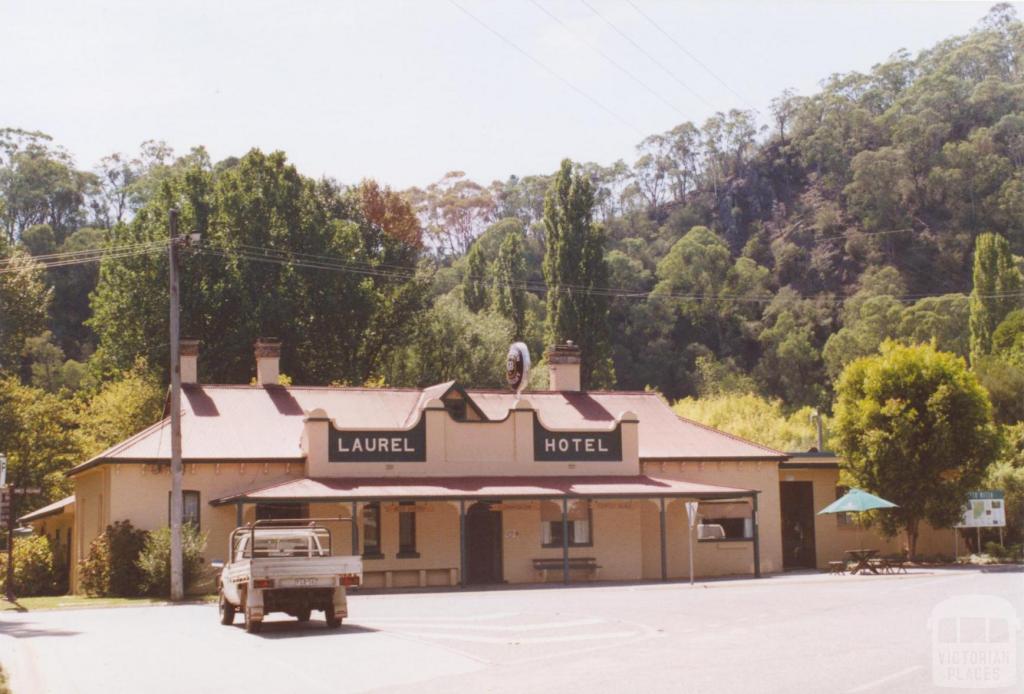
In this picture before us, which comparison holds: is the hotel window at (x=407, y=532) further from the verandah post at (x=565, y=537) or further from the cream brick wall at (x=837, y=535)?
the cream brick wall at (x=837, y=535)

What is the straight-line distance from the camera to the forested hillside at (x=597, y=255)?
58531 mm

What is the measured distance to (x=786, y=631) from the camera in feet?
58.7

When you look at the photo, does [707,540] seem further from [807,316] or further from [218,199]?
[807,316]

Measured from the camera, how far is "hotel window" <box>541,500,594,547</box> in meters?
38.4

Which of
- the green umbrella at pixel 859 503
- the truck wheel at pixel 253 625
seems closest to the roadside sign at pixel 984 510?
the green umbrella at pixel 859 503

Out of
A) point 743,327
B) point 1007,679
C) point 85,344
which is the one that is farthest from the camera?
point 743,327

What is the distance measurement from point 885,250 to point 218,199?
70.0m

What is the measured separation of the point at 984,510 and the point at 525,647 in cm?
2749

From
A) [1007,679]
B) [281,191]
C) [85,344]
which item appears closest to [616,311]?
[85,344]

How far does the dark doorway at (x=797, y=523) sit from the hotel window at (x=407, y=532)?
1379 centimetres

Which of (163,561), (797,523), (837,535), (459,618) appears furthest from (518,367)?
(459,618)

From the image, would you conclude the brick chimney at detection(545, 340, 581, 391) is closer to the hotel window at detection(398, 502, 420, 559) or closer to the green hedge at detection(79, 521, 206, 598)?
the hotel window at detection(398, 502, 420, 559)

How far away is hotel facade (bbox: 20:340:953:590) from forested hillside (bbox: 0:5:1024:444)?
42.7 feet

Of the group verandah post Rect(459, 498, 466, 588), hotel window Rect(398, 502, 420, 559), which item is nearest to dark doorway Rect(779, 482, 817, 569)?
verandah post Rect(459, 498, 466, 588)
